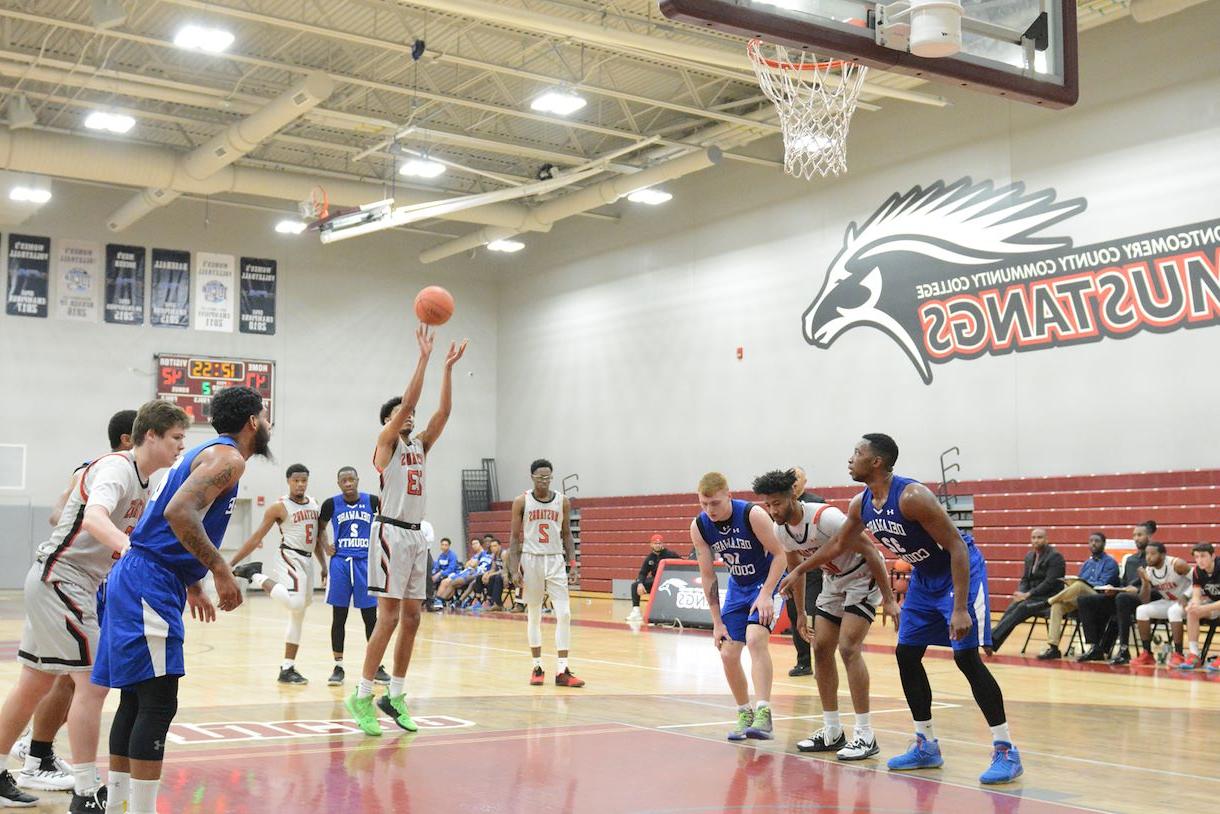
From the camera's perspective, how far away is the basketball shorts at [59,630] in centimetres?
517

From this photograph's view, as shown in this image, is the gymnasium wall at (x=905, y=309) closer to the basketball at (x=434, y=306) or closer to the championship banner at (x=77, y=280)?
the championship banner at (x=77, y=280)

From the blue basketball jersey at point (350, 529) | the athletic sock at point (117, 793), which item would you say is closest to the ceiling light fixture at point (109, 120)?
the blue basketball jersey at point (350, 529)

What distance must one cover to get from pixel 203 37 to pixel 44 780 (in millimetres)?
13052

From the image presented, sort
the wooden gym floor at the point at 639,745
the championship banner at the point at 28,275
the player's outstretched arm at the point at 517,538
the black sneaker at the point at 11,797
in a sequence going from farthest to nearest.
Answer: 1. the championship banner at the point at 28,275
2. the player's outstretched arm at the point at 517,538
3. the wooden gym floor at the point at 639,745
4. the black sneaker at the point at 11,797

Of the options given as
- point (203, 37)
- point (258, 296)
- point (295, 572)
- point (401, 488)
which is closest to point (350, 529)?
point (295, 572)

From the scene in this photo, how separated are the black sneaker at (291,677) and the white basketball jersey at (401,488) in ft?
10.1

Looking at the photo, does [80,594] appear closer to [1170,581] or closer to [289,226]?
[1170,581]

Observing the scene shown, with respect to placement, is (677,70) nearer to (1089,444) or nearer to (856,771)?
(1089,444)

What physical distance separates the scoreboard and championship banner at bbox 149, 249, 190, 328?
82 cm

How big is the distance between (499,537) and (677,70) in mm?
11667

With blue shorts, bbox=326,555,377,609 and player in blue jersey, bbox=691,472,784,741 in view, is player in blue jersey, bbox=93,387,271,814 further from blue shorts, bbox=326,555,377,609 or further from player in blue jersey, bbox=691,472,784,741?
blue shorts, bbox=326,555,377,609

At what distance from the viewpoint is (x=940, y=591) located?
631 cm

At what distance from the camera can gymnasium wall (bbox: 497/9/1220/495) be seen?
16.3 m

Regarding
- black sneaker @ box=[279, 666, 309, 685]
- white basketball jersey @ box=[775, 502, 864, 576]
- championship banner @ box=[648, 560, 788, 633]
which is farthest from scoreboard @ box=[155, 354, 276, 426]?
white basketball jersey @ box=[775, 502, 864, 576]
